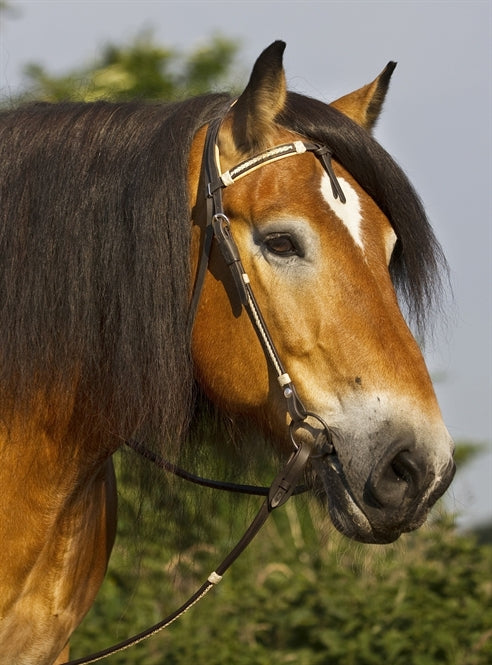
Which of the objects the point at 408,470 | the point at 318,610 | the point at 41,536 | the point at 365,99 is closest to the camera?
the point at 408,470

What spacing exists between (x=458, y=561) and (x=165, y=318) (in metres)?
3.00

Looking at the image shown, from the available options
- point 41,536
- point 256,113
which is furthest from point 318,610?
point 256,113

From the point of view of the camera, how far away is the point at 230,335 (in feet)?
9.19

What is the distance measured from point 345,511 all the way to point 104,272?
0.90m

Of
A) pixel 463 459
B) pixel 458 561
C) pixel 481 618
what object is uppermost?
pixel 463 459

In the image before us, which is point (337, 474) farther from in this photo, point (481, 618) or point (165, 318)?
point (481, 618)

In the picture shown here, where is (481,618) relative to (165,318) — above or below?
below

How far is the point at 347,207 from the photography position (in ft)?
9.08

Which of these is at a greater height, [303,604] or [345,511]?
[303,604]

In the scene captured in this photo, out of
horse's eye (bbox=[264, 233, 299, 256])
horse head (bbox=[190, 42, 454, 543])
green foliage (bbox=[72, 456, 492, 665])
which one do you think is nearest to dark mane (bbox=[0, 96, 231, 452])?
horse head (bbox=[190, 42, 454, 543])

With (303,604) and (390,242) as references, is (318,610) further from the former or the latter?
(390,242)

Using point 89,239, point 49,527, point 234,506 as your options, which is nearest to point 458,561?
point 234,506

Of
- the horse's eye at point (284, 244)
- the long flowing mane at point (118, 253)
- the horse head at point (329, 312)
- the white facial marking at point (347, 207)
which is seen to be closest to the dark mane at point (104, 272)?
the long flowing mane at point (118, 253)

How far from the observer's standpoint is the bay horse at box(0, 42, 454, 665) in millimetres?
2607
